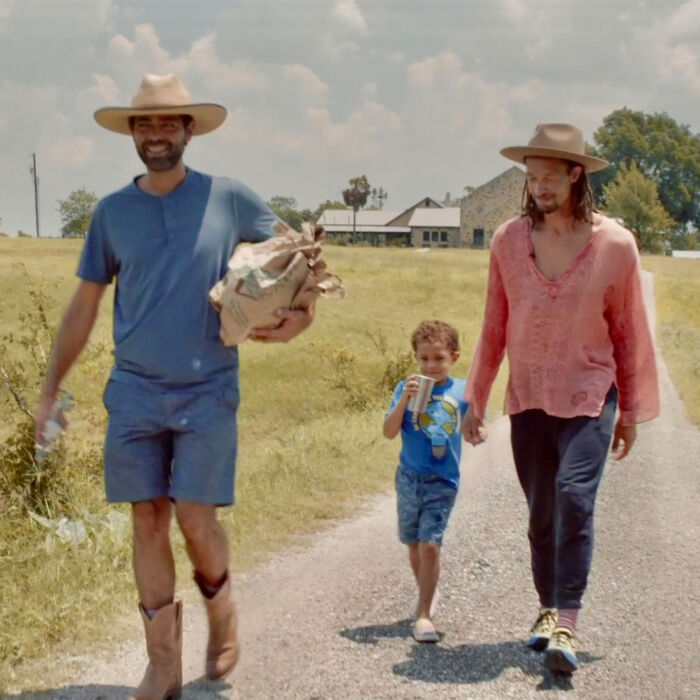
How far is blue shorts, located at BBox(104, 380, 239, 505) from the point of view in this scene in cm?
446

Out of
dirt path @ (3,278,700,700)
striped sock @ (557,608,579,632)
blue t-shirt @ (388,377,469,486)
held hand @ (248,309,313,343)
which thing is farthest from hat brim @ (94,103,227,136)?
striped sock @ (557,608,579,632)

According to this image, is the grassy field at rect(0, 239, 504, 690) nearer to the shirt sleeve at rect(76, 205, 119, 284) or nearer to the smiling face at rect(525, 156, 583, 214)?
the shirt sleeve at rect(76, 205, 119, 284)

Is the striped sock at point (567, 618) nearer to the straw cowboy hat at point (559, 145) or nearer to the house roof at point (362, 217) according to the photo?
the straw cowboy hat at point (559, 145)

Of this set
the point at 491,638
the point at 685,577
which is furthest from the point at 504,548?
the point at 491,638

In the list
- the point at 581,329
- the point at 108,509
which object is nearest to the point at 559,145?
the point at 581,329

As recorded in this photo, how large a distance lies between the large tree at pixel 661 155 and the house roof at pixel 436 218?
15.2 m

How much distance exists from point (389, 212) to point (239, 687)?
449ft

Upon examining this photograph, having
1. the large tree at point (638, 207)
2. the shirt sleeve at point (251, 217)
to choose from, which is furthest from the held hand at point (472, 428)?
the large tree at point (638, 207)

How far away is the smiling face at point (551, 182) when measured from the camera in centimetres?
510

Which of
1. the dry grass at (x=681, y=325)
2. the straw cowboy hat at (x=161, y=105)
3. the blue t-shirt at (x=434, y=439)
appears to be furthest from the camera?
the dry grass at (x=681, y=325)

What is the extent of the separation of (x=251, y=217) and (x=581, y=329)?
138 cm

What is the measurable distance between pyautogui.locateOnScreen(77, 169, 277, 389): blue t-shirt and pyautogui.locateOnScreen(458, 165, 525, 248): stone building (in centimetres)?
9980

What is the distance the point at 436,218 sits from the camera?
12700cm

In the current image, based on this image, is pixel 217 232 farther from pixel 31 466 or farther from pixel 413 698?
pixel 31 466
